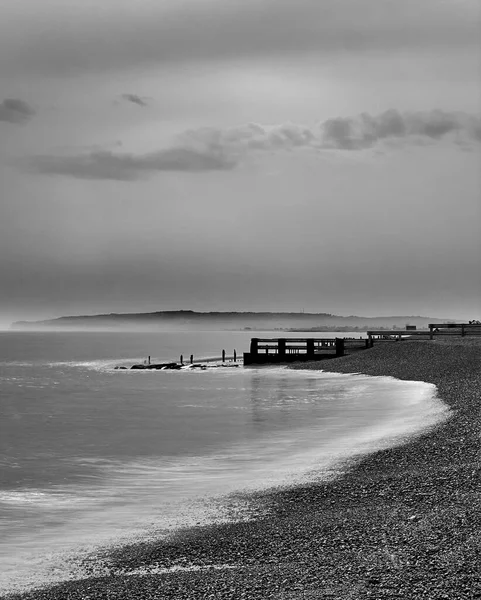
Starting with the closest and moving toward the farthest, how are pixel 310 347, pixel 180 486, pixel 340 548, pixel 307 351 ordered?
pixel 340 548
pixel 180 486
pixel 307 351
pixel 310 347

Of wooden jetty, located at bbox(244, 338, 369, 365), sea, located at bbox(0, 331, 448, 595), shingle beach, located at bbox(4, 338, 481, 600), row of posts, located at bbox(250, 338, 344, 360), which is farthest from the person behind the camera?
wooden jetty, located at bbox(244, 338, 369, 365)

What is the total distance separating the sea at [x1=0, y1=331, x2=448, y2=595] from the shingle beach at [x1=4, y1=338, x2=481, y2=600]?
799 mm

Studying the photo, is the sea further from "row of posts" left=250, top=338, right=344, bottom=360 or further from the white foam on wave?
"row of posts" left=250, top=338, right=344, bottom=360

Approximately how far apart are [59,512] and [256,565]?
18.5 feet

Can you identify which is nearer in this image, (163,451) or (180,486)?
(180,486)

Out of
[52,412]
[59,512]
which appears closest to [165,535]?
[59,512]

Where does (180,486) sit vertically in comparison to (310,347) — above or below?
below

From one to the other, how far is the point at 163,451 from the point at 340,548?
12312 millimetres

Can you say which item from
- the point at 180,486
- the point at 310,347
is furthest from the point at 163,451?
the point at 310,347

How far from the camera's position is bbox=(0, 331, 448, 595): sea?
10750 mm

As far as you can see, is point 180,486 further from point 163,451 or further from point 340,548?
point 340,548

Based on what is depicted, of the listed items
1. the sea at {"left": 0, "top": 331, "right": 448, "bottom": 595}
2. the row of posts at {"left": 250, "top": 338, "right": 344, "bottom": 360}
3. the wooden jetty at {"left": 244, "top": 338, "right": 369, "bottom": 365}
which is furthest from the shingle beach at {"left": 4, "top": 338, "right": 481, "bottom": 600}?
the wooden jetty at {"left": 244, "top": 338, "right": 369, "bottom": 365}

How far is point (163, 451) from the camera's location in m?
20.1

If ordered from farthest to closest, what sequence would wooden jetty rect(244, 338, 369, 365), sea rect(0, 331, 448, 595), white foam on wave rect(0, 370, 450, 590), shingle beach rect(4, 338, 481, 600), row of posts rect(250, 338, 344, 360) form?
wooden jetty rect(244, 338, 369, 365), row of posts rect(250, 338, 344, 360), sea rect(0, 331, 448, 595), white foam on wave rect(0, 370, 450, 590), shingle beach rect(4, 338, 481, 600)
